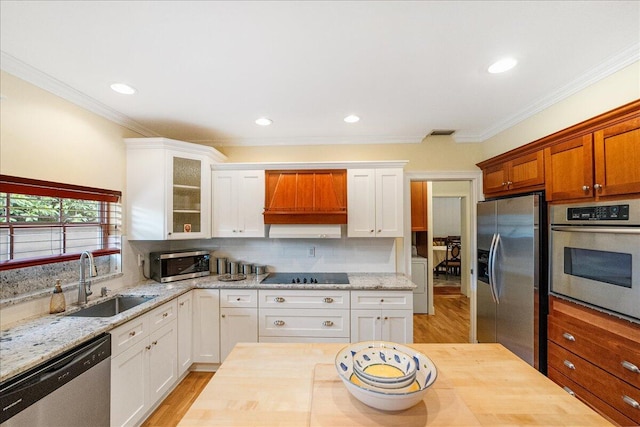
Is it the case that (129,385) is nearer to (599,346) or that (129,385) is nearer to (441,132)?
(599,346)

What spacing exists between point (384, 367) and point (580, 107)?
2408mm

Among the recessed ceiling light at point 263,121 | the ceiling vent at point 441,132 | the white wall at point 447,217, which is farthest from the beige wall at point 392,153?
the white wall at point 447,217

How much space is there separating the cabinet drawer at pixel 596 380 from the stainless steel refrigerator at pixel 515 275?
0.65 ft

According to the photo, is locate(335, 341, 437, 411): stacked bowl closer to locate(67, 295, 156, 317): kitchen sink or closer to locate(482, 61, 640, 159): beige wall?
locate(67, 295, 156, 317): kitchen sink

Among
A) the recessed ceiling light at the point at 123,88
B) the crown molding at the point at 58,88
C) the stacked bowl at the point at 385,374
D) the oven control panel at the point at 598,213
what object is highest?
the recessed ceiling light at the point at 123,88

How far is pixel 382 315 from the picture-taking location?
2.64 m

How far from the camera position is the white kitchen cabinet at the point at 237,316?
268cm

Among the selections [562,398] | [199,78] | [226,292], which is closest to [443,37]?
[199,78]

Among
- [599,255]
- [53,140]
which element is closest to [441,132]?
[599,255]

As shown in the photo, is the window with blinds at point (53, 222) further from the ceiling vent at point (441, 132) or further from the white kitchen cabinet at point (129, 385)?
the ceiling vent at point (441, 132)

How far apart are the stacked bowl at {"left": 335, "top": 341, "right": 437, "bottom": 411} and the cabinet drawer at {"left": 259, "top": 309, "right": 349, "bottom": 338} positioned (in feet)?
5.24

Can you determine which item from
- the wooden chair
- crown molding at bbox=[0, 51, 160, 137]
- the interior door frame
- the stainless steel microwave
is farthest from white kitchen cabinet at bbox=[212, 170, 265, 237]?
the wooden chair

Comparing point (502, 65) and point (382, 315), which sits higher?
point (502, 65)

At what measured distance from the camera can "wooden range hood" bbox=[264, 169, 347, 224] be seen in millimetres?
2947
